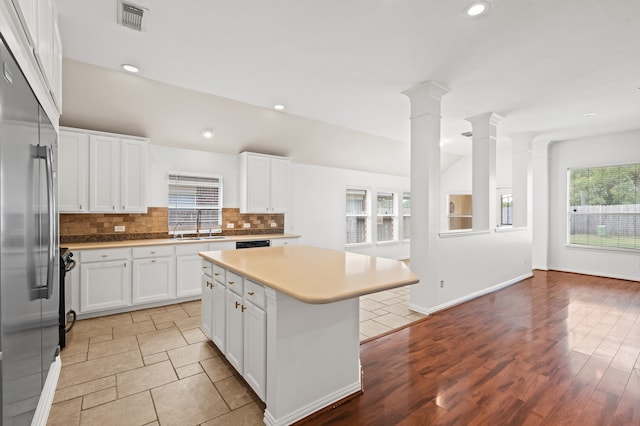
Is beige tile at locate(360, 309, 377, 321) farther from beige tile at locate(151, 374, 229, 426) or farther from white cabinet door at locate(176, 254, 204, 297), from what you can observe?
white cabinet door at locate(176, 254, 204, 297)

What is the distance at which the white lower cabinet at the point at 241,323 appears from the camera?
6.37 ft

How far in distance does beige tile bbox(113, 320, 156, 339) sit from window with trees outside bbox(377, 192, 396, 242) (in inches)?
217

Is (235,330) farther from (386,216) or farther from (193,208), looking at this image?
(386,216)

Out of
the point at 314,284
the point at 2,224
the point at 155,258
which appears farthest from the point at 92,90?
the point at 314,284

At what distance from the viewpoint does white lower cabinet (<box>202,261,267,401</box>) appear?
1.94 meters

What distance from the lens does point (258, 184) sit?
5.35 metres

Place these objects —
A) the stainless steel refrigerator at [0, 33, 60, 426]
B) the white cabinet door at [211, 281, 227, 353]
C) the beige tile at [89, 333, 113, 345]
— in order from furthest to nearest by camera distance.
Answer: the beige tile at [89, 333, 113, 345] < the white cabinet door at [211, 281, 227, 353] < the stainless steel refrigerator at [0, 33, 60, 426]

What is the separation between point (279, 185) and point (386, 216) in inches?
137

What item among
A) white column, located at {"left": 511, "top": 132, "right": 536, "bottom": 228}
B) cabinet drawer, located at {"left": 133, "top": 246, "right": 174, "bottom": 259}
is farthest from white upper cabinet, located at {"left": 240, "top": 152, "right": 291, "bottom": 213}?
white column, located at {"left": 511, "top": 132, "right": 536, "bottom": 228}

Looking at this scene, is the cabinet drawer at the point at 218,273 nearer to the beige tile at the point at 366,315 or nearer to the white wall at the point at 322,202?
the beige tile at the point at 366,315

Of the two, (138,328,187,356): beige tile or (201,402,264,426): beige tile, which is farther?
(138,328,187,356): beige tile

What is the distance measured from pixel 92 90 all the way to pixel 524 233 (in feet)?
23.3

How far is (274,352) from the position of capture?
177cm

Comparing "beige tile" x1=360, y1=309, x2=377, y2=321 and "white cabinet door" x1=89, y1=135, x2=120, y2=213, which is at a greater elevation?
"white cabinet door" x1=89, y1=135, x2=120, y2=213
